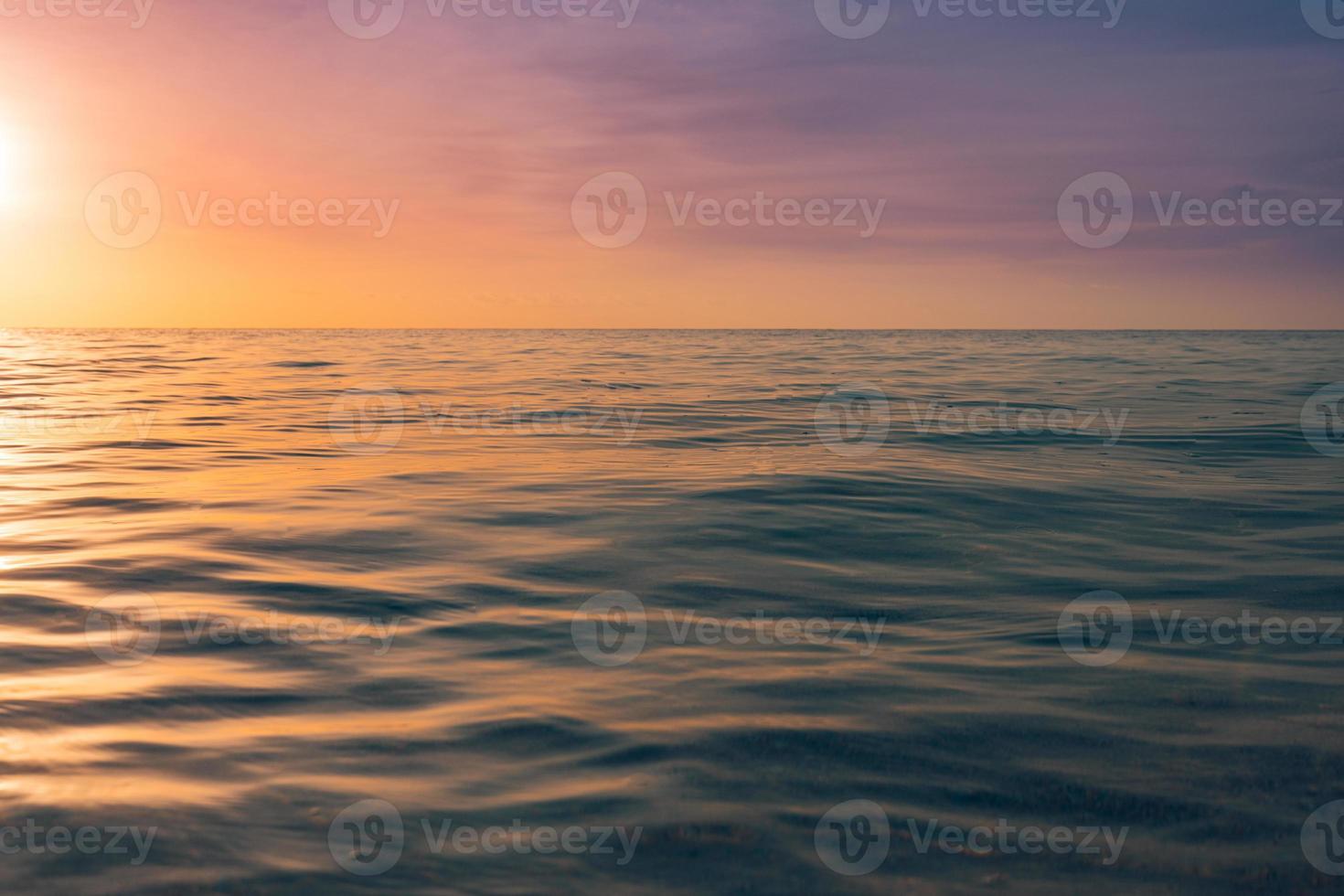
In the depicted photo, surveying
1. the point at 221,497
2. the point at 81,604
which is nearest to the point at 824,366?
the point at 221,497

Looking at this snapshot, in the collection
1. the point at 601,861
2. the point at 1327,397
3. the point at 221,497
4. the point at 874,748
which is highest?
the point at 1327,397

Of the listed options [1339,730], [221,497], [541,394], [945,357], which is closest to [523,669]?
[1339,730]

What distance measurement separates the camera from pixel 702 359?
46.5 meters

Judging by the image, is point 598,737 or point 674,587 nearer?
point 598,737

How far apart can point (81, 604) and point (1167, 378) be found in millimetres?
33406

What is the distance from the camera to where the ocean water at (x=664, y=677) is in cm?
350

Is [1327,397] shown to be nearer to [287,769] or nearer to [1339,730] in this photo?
[1339,730]

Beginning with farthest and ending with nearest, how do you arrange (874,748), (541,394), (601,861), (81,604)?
1. (541,394)
2. (81,604)
3. (874,748)
4. (601,861)

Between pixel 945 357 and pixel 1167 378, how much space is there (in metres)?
16.4

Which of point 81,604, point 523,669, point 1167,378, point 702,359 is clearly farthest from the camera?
point 702,359

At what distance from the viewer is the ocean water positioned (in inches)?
138

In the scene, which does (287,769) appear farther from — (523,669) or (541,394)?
(541,394)

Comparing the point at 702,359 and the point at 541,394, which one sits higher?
the point at 702,359

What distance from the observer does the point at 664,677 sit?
5273 mm
